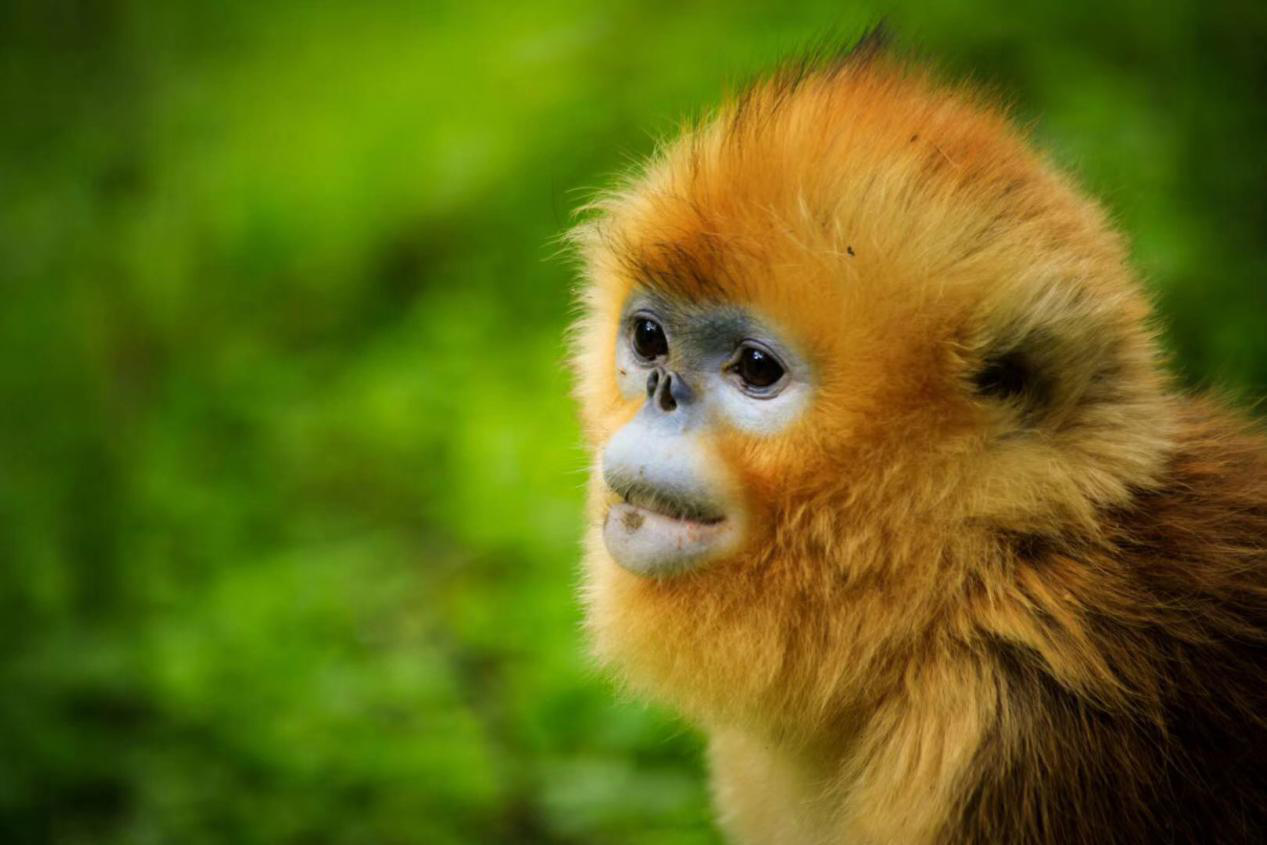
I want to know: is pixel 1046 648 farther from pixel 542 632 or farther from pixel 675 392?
pixel 542 632

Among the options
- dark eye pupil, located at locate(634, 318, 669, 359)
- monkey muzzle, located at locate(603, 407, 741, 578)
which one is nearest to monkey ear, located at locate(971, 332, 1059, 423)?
monkey muzzle, located at locate(603, 407, 741, 578)

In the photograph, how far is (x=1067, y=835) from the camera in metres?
2.34

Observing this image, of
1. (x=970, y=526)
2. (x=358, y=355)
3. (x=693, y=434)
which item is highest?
(x=358, y=355)

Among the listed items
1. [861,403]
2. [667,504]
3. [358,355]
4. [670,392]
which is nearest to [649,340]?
[670,392]

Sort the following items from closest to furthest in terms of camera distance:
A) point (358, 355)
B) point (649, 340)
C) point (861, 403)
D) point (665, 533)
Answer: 1. point (861, 403)
2. point (665, 533)
3. point (649, 340)
4. point (358, 355)

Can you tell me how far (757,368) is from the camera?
2.51 meters

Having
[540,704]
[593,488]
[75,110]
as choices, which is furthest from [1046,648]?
[75,110]

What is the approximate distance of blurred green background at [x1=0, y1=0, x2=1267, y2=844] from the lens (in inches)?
169

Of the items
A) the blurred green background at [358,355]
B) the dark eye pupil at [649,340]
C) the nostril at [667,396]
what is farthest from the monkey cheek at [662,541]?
the blurred green background at [358,355]

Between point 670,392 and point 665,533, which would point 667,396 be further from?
point 665,533

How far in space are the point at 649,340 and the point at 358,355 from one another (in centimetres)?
410

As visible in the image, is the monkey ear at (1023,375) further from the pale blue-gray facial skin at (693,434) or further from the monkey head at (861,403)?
the pale blue-gray facial skin at (693,434)

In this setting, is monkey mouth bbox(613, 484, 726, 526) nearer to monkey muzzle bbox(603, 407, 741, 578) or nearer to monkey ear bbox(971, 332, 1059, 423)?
monkey muzzle bbox(603, 407, 741, 578)

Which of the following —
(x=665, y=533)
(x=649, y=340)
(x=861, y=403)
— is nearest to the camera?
(x=861, y=403)
